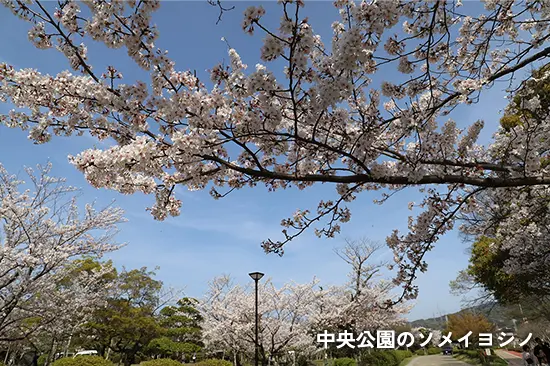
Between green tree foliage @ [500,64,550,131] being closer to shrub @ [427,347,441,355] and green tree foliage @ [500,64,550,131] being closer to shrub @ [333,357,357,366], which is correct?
shrub @ [333,357,357,366]

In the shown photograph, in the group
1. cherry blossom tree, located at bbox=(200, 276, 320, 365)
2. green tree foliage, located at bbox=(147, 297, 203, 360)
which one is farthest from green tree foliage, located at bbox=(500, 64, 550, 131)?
green tree foliage, located at bbox=(147, 297, 203, 360)

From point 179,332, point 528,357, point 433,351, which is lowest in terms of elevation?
point 433,351

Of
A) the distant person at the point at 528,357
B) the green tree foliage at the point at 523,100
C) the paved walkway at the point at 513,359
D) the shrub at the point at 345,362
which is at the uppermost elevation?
the green tree foliage at the point at 523,100

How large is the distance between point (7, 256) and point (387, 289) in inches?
669

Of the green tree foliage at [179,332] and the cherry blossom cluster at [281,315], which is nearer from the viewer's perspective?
the cherry blossom cluster at [281,315]

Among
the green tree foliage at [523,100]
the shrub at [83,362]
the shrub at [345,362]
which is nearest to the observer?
the green tree foliage at [523,100]

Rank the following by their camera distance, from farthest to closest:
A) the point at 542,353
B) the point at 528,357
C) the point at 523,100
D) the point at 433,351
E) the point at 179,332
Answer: the point at 433,351, the point at 179,332, the point at 528,357, the point at 542,353, the point at 523,100

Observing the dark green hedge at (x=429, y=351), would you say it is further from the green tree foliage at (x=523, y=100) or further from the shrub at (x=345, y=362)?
the green tree foliage at (x=523, y=100)

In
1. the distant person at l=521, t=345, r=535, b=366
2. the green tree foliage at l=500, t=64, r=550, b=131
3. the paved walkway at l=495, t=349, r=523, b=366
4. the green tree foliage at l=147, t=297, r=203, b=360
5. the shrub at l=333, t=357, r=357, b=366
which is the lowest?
the paved walkway at l=495, t=349, r=523, b=366

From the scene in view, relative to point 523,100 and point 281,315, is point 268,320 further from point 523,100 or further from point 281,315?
point 523,100

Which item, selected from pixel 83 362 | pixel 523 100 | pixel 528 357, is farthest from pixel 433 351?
pixel 523 100

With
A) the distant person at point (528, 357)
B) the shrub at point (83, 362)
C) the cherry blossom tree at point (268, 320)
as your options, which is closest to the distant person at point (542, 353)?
the distant person at point (528, 357)

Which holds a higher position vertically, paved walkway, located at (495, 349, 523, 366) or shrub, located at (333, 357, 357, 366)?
shrub, located at (333, 357, 357, 366)

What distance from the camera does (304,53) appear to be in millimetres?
2506
